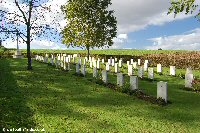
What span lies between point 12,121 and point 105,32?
41245mm

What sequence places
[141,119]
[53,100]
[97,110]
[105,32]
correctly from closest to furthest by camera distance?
[141,119], [97,110], [53,100], [105,32]

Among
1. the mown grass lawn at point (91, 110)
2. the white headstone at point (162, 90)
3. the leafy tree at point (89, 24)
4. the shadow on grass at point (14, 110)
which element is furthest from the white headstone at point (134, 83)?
the leafy tree at point (89, 24)

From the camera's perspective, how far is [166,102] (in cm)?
1599

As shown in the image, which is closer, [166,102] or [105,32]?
[166,102]

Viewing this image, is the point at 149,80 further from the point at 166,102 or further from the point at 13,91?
the point at 13,91

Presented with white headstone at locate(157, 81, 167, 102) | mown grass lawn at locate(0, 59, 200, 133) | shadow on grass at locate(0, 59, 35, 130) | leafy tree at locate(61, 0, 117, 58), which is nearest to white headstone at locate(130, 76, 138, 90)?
mown grass lawn at locate(0, 59, 200, 133)

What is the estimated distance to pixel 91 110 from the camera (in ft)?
46.0

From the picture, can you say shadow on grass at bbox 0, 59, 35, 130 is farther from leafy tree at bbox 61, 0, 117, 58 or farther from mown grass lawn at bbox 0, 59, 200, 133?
leafy tree at bbox 61, 0, 117, 58

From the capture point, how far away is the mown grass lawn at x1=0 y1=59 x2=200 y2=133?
11.7 metres

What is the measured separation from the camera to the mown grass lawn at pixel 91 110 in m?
11.7

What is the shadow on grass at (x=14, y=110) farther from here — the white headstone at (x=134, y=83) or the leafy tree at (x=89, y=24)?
the leafy tree at (x=89, y=24)

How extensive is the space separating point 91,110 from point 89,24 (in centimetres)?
3822

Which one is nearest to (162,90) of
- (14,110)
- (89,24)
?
(14,110)

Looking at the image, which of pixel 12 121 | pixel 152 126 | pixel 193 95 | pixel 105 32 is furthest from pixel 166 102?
pixel 105 32
